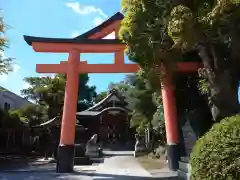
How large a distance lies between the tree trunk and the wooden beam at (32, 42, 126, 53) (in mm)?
4554

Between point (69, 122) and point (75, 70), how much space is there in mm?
2007

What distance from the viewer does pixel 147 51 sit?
9367 millimetres

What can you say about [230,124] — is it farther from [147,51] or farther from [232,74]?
[147,51]

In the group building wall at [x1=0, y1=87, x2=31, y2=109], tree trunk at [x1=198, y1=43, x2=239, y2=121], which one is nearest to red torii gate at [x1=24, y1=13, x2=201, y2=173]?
tree trunk at [x1=198, y1=43, x2=239, y2=121]

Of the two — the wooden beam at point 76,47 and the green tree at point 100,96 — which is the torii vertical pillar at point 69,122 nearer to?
the wooden beam at point 76,47

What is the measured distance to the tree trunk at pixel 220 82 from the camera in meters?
8.10

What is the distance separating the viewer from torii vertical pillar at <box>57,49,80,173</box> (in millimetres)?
11758

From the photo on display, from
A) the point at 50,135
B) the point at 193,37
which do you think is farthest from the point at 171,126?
the point at 50,135

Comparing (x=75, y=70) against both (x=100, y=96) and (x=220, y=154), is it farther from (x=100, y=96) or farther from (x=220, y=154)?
(x=100, y=96)

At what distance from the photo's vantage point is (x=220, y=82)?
822cm

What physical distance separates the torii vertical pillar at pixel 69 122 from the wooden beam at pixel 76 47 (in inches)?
8.7

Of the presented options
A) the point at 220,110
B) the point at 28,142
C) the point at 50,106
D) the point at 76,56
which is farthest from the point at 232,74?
the point at 50,106

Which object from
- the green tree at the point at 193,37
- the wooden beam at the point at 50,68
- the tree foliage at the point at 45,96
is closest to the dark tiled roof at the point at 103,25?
the wooden beam at the point at 50,68

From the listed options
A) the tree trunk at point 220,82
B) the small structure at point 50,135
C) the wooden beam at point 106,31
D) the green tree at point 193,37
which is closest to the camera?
the green tree at point 193,37
